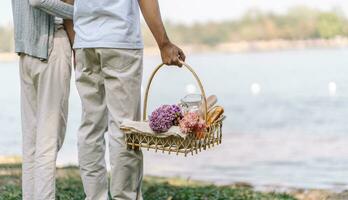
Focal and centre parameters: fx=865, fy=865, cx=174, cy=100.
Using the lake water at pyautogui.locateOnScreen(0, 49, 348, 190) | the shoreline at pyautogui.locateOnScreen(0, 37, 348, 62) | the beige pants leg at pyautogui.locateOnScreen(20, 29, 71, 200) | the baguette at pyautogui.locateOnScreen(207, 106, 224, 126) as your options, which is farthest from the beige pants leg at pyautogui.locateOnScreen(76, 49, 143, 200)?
the shoreline at pyautogui.locateOnScreen(0, 37, 348, 62)

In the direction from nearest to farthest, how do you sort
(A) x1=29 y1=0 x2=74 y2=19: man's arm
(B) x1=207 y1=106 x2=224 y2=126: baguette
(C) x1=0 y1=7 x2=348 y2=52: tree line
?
(B) x1=207 y1=106 x2=224 y2=126: baguette → (A) x1=29 y1=0 x2=74 y2=19: man's arm → (C) x1=0 y1=7 x2=348 y2=52: tree line

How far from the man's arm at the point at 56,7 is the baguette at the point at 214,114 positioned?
2.32 feet

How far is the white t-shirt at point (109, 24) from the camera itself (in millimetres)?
3383

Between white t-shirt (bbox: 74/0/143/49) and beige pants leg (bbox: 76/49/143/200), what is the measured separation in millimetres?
33

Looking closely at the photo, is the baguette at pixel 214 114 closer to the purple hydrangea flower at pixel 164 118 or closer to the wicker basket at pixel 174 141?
the wicker basket at pixel 174 141

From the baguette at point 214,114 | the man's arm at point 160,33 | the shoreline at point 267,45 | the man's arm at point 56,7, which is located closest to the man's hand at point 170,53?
the man's arm at point 160,33

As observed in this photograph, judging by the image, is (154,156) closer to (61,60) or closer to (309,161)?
(309,161)

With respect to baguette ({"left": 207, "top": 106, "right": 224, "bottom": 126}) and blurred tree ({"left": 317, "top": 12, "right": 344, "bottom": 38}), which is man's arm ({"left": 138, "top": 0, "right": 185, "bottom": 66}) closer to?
baguette ({"left": 207, "top": 106, "right": 224, "bottom": 126})

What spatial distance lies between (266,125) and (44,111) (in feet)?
47.7

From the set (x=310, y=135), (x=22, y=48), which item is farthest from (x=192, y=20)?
(x=22, y=48)

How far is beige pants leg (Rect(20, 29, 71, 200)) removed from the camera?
3.64 m

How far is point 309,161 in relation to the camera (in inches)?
440

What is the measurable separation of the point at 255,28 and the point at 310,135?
95.8 ft

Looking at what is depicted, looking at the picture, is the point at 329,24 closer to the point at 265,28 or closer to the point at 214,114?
the point at 265,28
